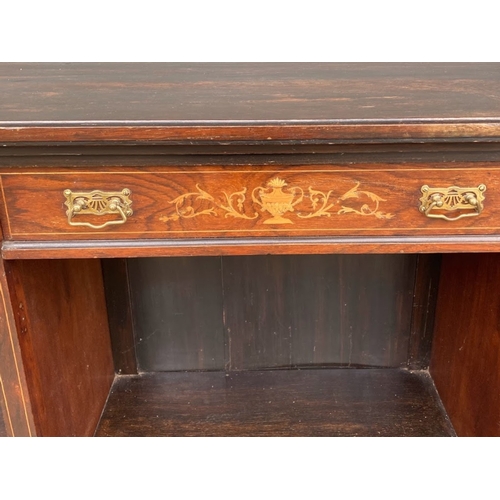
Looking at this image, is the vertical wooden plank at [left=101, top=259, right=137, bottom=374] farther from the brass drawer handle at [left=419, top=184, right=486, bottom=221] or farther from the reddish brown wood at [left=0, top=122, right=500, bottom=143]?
the brass drawer handle at [left=419, top=184, right=486, bottom=221]

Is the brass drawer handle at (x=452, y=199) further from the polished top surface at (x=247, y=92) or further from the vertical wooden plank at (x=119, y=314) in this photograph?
the vertical wooden plank at (x=119, y=314)

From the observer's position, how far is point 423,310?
1.81 m

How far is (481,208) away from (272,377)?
0.92 metres

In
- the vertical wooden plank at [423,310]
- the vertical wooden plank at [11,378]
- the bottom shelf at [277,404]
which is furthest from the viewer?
the vertical wooden plank at [423,310]

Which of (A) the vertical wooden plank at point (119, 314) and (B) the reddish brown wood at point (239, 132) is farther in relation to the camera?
(A) the vertical wooden plank at point (119, 314)

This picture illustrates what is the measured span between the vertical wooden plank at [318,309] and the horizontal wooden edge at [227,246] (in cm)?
61

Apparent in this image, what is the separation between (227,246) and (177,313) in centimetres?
72

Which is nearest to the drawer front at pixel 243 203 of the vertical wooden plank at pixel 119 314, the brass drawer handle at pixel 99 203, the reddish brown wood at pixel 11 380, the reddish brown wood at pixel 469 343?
the brass drawer handle at pixel 99 203

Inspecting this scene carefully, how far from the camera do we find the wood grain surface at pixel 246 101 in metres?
1.04

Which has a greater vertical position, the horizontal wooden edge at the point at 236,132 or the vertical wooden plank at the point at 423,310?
the horizontal wooden edge at the point at 236,132

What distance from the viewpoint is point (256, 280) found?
1.77 meters

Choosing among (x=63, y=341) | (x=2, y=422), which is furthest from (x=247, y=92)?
(x=2, y=422)

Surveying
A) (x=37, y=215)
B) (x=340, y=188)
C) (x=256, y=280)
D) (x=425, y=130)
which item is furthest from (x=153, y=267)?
(x=425, y=130)

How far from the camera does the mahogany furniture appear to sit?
42.1 inches
